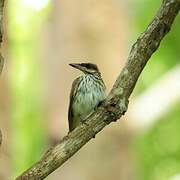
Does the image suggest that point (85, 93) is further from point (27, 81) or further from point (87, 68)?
point (27, 81)

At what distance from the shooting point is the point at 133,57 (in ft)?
10.0

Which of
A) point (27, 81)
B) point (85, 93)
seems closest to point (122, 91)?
point (85, 93)


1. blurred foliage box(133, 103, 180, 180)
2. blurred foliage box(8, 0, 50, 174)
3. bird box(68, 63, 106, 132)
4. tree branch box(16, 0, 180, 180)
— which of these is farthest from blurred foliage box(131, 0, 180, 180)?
tree branch box(16, 0, 180, 180)

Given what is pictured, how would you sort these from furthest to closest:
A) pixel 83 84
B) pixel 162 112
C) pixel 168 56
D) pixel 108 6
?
1. pixel 168 56
2. pixel 108 6
3. pixel 162 112
4. pixel 83 84

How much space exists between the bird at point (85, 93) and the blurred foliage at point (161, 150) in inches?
219

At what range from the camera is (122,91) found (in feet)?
10.1

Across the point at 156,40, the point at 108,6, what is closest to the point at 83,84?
the point at 108,6

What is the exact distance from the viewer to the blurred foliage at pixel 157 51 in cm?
1102

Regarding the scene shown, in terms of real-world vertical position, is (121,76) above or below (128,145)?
below

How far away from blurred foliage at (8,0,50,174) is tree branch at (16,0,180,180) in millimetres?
7413

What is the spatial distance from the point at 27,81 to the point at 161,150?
240 cm

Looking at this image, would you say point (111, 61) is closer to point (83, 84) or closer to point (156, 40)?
point (83, 84)

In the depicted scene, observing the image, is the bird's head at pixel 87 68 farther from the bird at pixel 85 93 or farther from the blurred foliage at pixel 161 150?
the blurred foliage at pixel 161 150

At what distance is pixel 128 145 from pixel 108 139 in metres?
0.21
